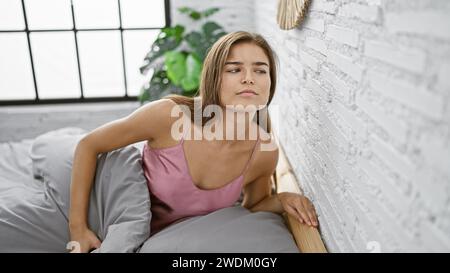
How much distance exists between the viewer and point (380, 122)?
790mm

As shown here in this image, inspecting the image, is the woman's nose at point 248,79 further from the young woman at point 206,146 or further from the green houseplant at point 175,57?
the green houseplant at point 175,57

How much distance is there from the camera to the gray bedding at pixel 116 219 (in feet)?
3.95

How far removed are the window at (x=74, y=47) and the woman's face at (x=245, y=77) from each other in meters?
2.15

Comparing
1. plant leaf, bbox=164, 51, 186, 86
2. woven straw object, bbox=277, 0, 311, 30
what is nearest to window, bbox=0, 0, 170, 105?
plant leaf, bbox=164, 51, 186, 86

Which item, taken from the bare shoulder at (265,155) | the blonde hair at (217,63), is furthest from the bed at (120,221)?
the blonde hair at (217,63)

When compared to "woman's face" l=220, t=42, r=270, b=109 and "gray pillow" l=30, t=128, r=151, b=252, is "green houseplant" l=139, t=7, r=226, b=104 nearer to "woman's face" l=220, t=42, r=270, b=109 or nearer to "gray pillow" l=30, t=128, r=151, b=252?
"gray pillow" l=30, t=128, r=151, b=252

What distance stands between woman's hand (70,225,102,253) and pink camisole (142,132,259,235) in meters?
0.21

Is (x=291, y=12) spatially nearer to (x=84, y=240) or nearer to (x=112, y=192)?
(x=112, y=192)

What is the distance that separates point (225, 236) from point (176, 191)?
12.2 inches

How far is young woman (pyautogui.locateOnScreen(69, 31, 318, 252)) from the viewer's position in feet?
4.41

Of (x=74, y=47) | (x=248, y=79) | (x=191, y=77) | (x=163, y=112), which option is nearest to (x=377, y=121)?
(x=248, y=79)

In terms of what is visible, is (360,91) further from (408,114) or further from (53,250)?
(53,250)

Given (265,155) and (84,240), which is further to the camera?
(265,155)

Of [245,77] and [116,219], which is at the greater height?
[245,77]
